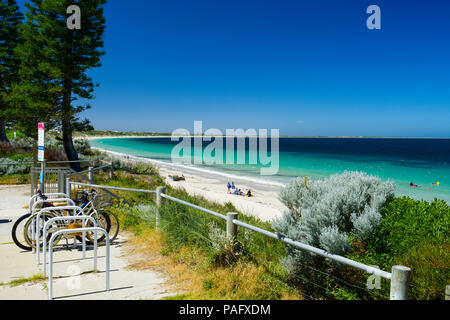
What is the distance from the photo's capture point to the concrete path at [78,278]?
4.22 meters

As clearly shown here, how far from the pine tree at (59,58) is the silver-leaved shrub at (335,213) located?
62.9ft

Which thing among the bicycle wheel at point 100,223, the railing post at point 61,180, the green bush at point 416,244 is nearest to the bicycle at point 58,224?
the bicycle wheel at point 100,223

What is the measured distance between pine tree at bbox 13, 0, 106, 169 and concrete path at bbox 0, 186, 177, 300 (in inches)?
643

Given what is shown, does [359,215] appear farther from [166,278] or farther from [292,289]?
[166,278]

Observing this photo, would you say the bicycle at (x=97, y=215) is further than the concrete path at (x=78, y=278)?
A: Yes

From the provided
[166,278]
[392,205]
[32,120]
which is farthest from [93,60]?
[392,205]

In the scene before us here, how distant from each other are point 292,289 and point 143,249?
308 centimetres

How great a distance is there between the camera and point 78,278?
4.74 metres

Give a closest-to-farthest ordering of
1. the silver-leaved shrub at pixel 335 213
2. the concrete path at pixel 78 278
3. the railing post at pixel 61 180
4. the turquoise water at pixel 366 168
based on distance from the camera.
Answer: the silver-leaved shrub at pixel 335 213
the concrete path at pixel 78 278
the railing post at pixel 61 180
the turquoise water at pixel 366 168

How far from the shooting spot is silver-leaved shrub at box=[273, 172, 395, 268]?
412 cm

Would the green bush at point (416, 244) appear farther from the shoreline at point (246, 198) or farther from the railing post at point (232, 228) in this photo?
the shoreline at point (246, 198)

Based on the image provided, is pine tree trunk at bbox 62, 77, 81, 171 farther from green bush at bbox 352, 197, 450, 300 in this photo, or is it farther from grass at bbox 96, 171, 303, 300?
green bush at bbox 352, 197, 450, 300
